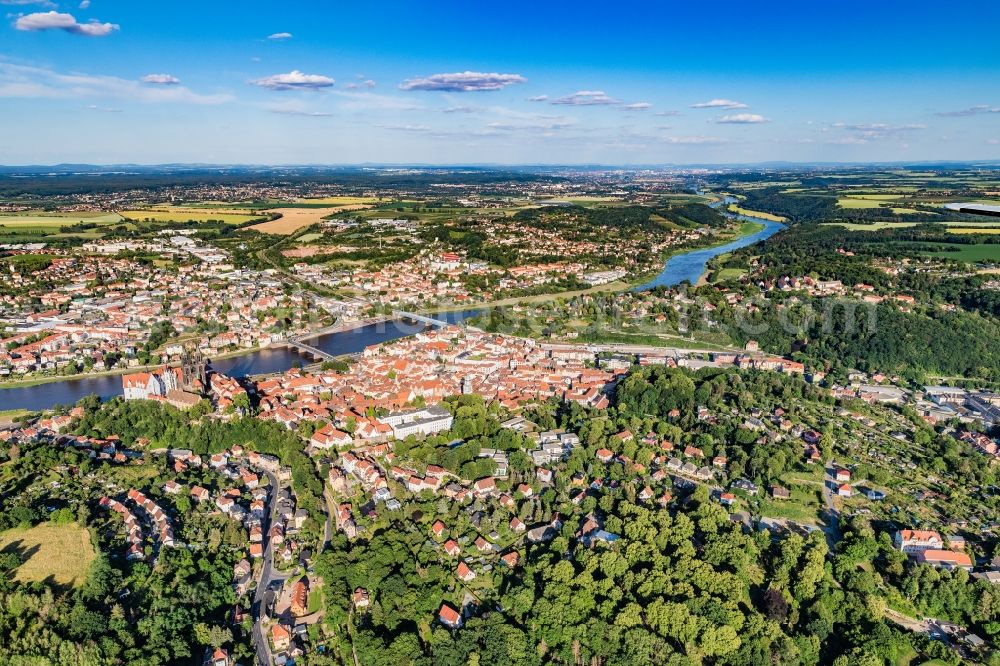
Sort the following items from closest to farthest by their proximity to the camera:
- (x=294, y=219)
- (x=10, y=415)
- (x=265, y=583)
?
1. (x=265, y=583)
2. (x=10, y=415)
3. (x=294, y=219)

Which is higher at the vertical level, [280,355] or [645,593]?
[280,355]

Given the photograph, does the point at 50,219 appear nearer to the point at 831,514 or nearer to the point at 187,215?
the point at 187,215

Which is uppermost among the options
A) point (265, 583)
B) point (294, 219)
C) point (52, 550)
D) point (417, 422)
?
point (294, 219)

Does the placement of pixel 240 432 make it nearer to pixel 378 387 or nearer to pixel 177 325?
pixel 378 387

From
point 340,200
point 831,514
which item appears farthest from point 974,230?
point 340,200

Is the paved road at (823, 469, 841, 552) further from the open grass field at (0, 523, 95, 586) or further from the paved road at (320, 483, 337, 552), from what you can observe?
the open grass field at (0, 523, 95, 586)
